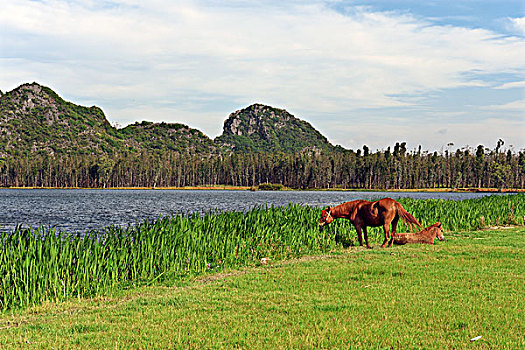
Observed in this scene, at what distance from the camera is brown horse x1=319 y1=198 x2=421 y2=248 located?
58.0 feet

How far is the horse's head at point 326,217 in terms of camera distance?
59.4 feet

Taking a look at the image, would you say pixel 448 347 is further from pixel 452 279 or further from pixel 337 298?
pixel 452 279

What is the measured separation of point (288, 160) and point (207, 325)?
163 metres

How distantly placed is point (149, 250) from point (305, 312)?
5.58m

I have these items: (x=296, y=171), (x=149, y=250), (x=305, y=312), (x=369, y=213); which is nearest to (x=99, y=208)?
(x=369, y=213)

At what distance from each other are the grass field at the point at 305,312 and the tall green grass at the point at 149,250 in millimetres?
576

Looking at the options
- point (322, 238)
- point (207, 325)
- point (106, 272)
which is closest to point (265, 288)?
point (207, 325)

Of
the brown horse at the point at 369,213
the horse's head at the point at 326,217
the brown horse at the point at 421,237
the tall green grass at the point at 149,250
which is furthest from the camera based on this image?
the brown horse at the point at 421,237

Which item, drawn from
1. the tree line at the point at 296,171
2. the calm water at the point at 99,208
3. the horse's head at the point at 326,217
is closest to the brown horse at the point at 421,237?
the horse's head at the point at 326,217

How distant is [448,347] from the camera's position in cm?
693

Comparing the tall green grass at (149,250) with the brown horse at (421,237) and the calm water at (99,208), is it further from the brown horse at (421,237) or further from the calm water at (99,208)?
the brown horse at (421,237)

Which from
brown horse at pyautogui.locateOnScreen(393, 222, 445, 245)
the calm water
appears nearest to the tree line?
the calm water

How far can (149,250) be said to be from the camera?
1275 cm

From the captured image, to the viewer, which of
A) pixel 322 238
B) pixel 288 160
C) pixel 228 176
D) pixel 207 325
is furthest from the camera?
pixel 228 176
